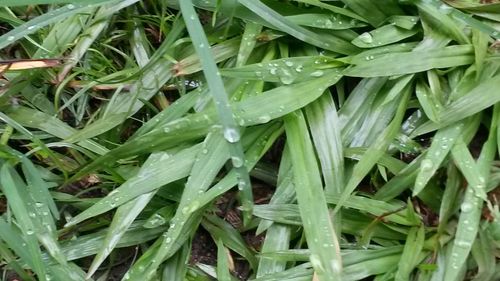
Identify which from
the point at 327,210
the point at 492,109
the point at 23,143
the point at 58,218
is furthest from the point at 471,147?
the point at 23,143

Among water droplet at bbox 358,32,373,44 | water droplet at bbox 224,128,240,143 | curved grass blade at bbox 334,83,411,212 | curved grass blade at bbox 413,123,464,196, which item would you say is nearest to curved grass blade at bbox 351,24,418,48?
water droplet at bbox 358,32,373,44

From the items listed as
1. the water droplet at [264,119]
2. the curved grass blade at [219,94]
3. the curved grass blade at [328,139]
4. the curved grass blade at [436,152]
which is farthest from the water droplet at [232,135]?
the curved grass blade at [436,152]

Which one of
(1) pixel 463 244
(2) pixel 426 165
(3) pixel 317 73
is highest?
(3) pixel 317 73

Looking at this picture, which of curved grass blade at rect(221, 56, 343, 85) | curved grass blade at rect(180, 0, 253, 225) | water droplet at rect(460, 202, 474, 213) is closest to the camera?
curved grass blade at rect(180, 0, 253, 225)

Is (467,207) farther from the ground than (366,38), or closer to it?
closer to it

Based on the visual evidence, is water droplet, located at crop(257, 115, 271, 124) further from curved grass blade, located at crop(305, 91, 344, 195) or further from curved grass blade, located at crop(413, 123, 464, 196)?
curved grass blade, located at crop(413, 123, 464, 196)

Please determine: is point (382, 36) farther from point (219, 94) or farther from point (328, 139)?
point (219, 94)

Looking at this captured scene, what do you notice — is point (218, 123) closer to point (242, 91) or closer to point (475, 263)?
point (242, 91)

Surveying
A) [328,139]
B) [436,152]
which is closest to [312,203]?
[328,139]
